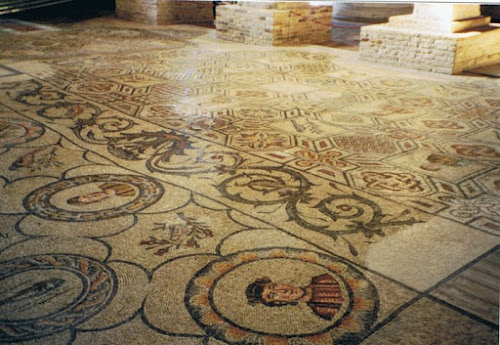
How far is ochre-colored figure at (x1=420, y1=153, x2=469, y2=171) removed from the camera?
8.34ft

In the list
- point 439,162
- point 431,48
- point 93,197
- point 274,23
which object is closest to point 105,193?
point 93,197

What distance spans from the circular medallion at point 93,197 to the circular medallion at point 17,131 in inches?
27.9

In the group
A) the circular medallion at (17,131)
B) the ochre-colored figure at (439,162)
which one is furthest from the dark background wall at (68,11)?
the ochre-colored figure at (439,162)

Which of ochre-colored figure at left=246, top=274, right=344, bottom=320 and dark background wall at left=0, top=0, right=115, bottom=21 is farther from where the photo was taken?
dark background wall at left=0, top=0, right=115, bottom=21

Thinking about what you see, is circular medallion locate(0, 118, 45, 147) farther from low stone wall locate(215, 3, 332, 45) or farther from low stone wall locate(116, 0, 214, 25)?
low stone wall locate(116, 0, 214, 25)

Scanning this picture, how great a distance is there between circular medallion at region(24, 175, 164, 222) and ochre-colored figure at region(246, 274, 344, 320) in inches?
28.1

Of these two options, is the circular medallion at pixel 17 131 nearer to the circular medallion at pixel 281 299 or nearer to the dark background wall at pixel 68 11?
the circular medallion at pixel 281 299

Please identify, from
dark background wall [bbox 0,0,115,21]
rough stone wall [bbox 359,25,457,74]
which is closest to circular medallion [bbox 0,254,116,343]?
rough stone wall [bbox 359,25,457,74]

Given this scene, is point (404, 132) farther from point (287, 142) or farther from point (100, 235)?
point (100, 235)

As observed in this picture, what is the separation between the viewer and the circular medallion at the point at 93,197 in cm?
196

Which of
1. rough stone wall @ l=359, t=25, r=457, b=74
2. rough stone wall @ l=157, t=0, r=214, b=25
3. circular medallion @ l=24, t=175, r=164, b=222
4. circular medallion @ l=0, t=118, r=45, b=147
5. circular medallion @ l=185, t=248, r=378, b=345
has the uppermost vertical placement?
rough stone wall @ l=157, t=0, r=214, b=25

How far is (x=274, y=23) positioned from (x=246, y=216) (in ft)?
16.3

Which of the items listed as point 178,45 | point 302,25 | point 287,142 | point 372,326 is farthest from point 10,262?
point 302,25

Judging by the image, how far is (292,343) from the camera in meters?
1.29
